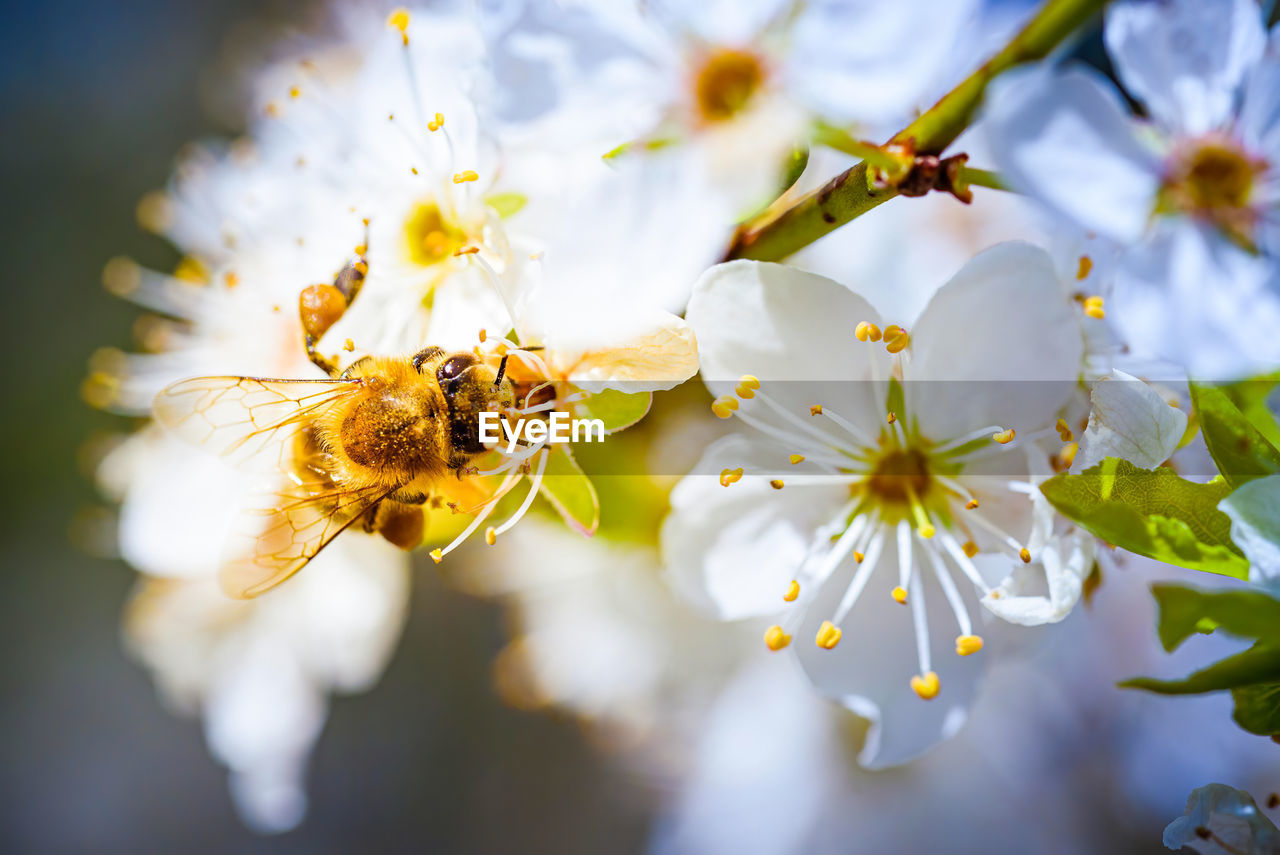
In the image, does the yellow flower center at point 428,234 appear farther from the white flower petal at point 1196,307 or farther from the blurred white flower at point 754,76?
the white flower petal at point 1196,307

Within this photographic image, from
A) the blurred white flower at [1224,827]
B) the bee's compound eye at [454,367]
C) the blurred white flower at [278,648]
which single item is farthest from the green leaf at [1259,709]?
the blurred white flower at [278,648]

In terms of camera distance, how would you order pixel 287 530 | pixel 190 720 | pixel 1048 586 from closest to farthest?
pixel 1048 586 → pixel 287 530 → pixel 190 720

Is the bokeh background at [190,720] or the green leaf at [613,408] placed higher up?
the green leaf at [613,408]

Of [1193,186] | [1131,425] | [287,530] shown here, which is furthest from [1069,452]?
[287,530]

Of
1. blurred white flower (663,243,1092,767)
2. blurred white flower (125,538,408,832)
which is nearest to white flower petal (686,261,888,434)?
blurred white flower (663,243,1092,767)

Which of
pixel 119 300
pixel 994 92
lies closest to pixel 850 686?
pixel 994 92

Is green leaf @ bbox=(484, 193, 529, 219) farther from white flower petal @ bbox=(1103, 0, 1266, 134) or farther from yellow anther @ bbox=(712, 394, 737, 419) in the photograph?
white flower petal @ bbox=(1103, 0, 1266, 134)

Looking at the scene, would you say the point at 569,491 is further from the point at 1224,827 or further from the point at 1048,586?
the point at 1224,827
